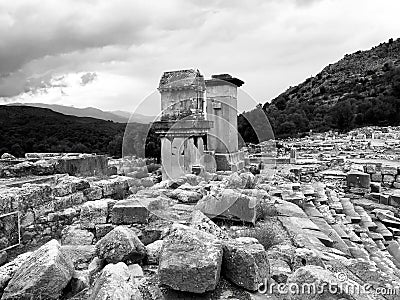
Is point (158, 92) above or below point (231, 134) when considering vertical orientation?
above

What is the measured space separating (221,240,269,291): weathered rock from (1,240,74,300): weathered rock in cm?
126

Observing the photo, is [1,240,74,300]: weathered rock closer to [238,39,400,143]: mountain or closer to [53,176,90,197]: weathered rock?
[53,176,90,197]: weathered rock

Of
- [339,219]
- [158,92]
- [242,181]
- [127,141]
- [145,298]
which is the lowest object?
[339,219]

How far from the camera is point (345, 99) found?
5981 cm

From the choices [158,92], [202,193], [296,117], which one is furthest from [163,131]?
[296,117]

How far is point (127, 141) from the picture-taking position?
13.7 metres

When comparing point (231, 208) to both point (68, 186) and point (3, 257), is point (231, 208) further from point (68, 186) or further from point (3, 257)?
point (3, 257)

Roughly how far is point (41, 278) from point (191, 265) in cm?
Result: 109

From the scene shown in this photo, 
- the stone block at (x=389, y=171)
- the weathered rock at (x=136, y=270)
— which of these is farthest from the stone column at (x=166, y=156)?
the stone block at (x=389, y=171)

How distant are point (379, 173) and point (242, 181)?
412 inches

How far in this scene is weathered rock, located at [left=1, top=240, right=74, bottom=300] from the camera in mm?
2543

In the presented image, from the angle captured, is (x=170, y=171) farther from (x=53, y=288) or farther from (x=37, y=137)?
(x=37, y=137)

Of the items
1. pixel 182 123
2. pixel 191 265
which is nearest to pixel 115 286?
pixel 191 265

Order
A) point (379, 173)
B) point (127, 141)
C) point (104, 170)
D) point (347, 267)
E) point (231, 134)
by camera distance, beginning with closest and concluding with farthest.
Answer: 1. point (347, 267)
2. point (104, 170)
3. point (231, 134)
4. point (127, 141)
5. point (379, 173)
